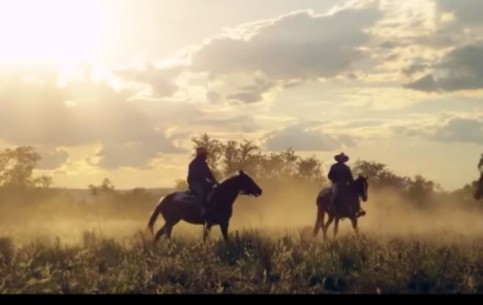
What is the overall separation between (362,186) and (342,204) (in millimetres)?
199

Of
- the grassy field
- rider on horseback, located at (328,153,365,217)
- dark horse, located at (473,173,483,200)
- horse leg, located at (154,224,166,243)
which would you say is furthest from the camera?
horse leg, located at (154,224,166,243)

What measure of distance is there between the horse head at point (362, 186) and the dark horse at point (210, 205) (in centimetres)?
73

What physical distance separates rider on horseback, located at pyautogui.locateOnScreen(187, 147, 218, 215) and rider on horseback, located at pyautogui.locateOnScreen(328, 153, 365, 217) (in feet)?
2.84

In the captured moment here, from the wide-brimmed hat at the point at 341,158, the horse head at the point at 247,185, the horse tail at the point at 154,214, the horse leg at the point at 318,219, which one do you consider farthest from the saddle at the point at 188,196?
the wide-brimmed hat at the point at 341,158

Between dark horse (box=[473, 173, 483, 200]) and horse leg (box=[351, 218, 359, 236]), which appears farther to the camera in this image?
horse leg (box=[351, 218, 359, 236])

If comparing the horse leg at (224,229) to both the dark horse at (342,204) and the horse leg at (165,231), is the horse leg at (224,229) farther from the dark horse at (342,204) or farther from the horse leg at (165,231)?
the dark horse at (342,204)

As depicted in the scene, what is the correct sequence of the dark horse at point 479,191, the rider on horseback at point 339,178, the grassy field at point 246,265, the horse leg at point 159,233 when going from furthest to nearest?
the horse leg at point 159,233 → the rider on horseback at point 339,178 → the dark horse at point 479,191 → the grassy field at point 246,265

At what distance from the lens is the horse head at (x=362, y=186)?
28.4ft

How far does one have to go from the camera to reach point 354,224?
340 inches

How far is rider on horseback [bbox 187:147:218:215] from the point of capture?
28.1ft

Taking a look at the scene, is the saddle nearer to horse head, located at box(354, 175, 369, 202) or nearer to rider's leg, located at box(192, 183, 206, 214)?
rider's leg, located at box(192, 183, 206, 214)

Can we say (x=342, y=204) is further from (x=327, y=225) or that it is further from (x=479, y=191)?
(x=479, y=191)

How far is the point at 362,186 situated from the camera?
865cm

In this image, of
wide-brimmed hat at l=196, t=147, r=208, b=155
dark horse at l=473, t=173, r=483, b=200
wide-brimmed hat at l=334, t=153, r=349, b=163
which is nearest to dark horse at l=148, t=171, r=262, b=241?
wide-brimmed hat at l=196, t=147, r=208, b=155
